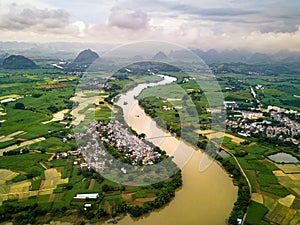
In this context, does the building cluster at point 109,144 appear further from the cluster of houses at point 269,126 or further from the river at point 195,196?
the cluster of houses at point 269,126

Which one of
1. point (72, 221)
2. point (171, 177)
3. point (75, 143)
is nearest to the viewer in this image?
point (72, 221)

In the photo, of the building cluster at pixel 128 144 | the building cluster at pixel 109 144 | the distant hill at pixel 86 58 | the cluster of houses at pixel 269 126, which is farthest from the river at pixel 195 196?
the distant hill at pixel 86 58

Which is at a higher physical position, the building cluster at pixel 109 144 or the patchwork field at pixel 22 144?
the building cluster at pixel 109 144

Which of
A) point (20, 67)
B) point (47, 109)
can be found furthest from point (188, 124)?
point (20, 67)

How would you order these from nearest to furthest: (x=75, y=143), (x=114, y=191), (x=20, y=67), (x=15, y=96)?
(x=114, y=191)
(x=75, y=143)
(x=15, y=96)
(x=20, y=67)

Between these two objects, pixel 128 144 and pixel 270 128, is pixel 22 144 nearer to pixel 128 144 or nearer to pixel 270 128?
pixel 128 144

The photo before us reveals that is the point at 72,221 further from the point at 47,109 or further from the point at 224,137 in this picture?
the point at 47,109

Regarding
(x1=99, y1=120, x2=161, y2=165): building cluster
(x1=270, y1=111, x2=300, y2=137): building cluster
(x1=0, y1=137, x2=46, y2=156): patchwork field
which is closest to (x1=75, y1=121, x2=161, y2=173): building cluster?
(x1=99, y1=120, x2=161, y2=165): building cluster

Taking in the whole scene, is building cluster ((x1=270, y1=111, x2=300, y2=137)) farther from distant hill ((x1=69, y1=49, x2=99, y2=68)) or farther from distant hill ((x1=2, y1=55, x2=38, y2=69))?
distant hill ((x1=69, y1=49, x2=99, y2=68))
